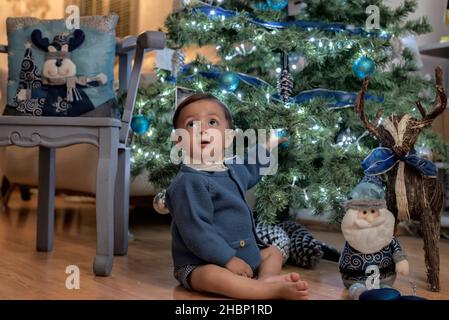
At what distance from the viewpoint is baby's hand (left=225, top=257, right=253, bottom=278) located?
1.13 metres

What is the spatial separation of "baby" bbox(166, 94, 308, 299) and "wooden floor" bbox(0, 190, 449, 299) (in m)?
0.07

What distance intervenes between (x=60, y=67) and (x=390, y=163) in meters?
0.89

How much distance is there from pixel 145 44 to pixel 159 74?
43cm

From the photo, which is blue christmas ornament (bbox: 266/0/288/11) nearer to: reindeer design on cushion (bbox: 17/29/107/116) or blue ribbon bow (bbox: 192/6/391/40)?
blue ribbon bow (bbox: 192/6/391/40)

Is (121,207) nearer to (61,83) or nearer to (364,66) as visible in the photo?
(61,83)

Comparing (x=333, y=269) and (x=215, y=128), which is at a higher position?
(x=215, y=128)

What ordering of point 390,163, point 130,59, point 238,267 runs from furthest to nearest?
point 130,59 < point 390,163 < point 238,267

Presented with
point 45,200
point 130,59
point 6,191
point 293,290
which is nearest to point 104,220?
point 45,200

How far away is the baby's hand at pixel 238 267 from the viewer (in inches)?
44.4

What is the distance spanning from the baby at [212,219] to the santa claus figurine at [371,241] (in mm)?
171

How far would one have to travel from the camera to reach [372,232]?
1188mm

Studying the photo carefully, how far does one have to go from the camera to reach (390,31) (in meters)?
1.76
